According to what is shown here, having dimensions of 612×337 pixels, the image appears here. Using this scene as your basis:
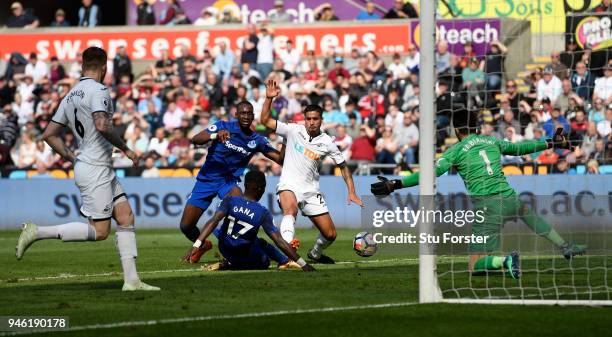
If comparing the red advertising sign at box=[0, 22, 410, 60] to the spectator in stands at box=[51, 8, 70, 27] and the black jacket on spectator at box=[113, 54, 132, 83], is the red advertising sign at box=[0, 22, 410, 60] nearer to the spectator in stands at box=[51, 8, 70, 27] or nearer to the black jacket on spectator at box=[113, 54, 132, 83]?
the spectator in stands at box=[51, 8, 70, 27]

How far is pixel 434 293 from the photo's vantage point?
35.8ft

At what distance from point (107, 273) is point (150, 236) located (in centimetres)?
967

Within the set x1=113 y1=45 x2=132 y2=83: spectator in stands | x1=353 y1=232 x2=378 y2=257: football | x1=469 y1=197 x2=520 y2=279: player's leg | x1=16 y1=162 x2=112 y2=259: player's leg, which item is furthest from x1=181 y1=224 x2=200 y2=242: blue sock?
x1=113 y1=45 x2=132 y2=83: spectator in stands

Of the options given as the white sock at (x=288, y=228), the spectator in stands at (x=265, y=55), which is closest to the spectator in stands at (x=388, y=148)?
the spectator in stands at (x=265, y=55)

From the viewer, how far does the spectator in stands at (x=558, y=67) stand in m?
16.5

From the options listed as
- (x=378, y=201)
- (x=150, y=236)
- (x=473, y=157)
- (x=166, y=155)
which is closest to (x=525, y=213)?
(x=473, y=157)

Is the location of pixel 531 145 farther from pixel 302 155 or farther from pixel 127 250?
pixel 127 250

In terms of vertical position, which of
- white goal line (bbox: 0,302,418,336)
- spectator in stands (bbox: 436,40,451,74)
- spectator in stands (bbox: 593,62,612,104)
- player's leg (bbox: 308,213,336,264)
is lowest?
player's leg (bbox: 308,213,336,264)

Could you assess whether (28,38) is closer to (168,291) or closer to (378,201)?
(378,201)

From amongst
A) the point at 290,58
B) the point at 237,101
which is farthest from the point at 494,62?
the point at 290,58

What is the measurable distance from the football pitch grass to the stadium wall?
34.4 feet

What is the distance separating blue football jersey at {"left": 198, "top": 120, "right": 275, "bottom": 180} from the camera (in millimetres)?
16672

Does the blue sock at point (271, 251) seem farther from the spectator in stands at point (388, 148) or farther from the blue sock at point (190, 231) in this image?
the spectator in stands at point (388, 148)

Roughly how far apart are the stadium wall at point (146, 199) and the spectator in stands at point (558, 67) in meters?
7.93
